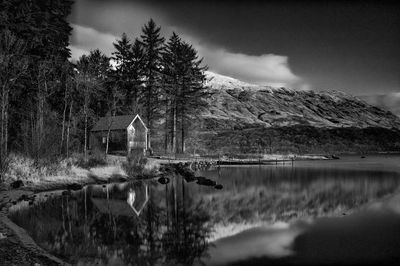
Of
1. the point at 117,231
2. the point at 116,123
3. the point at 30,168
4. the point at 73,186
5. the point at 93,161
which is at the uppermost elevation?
the point at 116,123

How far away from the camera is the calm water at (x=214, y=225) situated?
11.1m

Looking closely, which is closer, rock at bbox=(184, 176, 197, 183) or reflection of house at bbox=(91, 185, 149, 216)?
reflection of house at bbox=(91, 185, 149, 216)

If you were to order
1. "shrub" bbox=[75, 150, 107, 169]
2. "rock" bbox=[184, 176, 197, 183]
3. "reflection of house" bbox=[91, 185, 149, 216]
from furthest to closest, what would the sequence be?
"rock" bbox=[184, 176, 197, 183], "shrub" bbox=[75, 150, 107, 169], "reflection of house" bbox=[91, 185, 149, 216]

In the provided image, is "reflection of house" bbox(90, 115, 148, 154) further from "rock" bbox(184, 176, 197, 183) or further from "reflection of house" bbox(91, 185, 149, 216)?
"reflection of house" bbox(91, 185, 149, 216)

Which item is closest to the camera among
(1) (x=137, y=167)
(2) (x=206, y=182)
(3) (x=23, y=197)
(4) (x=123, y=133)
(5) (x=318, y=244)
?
(5) (x=318, y=244)

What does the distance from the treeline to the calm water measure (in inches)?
262

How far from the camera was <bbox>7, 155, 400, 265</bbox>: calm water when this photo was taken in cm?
1109

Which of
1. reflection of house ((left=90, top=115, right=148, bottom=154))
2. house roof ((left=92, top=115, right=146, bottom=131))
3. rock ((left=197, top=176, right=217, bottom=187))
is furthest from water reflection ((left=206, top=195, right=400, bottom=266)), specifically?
house roof ((left=92, top=115, right=146, bottom=131))

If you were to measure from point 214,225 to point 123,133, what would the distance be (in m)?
34.9

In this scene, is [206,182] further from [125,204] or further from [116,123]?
[116,123]

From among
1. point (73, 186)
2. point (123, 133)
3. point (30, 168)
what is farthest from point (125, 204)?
point (123, 133)

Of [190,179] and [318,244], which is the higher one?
[190,179]

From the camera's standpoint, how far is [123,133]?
48.3 metres

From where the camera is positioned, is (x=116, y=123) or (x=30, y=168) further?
(x=116, y=123)
